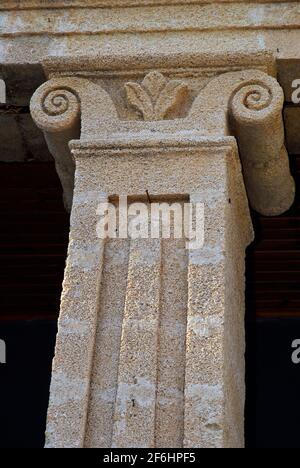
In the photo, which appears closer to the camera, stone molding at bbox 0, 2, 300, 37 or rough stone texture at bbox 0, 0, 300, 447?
rough stone texture at bbox 0, 0, 300, 447

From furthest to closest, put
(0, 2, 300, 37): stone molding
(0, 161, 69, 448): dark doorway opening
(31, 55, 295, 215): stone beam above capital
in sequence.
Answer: (0, 161, 69, 448): dark doorway opening, (0, 2, 300, 37): stone molding, (31, 55, 295, 215): stone beam above capital

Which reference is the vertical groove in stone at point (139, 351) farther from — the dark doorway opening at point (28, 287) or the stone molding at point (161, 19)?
the dark doorway opening at point (28, 287)

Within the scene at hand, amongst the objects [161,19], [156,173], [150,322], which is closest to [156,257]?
[150,322]

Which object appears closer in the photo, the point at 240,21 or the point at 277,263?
the point at 240,21

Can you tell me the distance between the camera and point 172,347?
3996 millimetres

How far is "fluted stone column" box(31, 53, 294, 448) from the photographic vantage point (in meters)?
3.88

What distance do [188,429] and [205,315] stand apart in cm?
46

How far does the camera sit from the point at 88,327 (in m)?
4.05

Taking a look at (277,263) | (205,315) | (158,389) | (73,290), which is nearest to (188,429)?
(158,389)

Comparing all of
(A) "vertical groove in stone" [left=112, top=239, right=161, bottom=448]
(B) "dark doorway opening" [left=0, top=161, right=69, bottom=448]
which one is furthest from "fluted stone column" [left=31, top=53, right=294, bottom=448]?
(B) "dark doorway opening" [left=0, top=161, right=69, bottom=448]

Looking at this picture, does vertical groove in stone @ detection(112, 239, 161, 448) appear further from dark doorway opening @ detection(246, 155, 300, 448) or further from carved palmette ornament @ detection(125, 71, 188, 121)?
dark doorway opening @ detection(246, 155, 300, 448)

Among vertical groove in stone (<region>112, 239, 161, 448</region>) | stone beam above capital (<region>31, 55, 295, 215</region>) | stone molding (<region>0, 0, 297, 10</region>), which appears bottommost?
vertical groove in stone (<region>112, 239, 161, 448</region>)

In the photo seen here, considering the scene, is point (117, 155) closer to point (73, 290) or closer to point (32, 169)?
point (73, 290)

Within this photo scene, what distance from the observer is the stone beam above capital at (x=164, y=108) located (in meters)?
4.46
